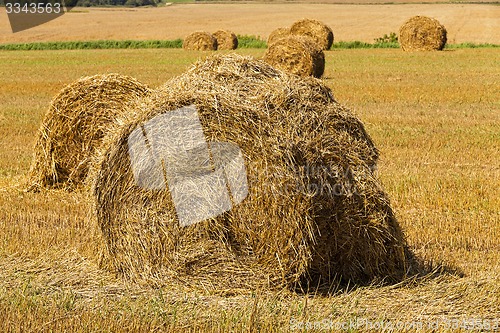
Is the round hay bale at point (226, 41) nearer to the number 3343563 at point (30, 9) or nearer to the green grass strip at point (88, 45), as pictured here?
the green grass strip at point (88, 45)

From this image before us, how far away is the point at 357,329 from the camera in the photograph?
4.77 metres

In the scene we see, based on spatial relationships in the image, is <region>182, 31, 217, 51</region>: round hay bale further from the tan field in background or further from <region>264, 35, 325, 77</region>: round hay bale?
<region>264, 35, 325, 77</region>: round hay bale

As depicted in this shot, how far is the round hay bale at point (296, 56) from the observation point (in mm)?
19719

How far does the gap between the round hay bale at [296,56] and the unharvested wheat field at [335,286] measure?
5.53m

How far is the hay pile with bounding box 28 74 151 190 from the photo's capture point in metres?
8.77

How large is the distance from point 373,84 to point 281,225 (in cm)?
1506

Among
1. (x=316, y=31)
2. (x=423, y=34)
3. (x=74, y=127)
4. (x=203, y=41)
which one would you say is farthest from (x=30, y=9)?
(x=74, y=127)

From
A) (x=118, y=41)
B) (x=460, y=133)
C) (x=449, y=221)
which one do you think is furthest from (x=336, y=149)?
(x=118, y=41)

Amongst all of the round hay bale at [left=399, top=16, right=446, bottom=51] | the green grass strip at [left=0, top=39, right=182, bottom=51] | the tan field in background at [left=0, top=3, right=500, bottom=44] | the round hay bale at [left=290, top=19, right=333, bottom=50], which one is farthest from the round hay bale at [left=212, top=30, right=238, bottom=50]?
the round hay bale at [left=399, top=16, right=446, bottom=51]

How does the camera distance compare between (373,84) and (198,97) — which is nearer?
(198,97)

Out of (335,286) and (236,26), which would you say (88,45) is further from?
(335,286)

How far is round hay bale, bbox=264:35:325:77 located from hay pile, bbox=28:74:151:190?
1119 cm

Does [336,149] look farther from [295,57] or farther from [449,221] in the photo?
[295,57]

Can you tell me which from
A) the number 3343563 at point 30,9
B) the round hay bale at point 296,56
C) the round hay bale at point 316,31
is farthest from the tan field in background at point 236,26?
the round hay bale at point 296,56
